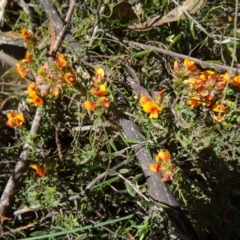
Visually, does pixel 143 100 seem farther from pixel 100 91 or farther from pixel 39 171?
pixel 39 171

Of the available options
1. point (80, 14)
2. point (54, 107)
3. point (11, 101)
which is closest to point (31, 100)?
point (54, 107)

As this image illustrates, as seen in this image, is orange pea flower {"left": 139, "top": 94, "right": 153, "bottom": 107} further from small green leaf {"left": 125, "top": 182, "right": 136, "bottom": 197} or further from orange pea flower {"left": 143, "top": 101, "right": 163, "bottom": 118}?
small green leaf {"left": 125, "top": 182, "right": 136, "bottom": 197}

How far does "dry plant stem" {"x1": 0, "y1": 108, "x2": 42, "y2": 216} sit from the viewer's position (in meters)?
1.96

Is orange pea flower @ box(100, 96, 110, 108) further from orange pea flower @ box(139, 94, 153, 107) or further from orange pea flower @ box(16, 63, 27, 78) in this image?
orange pea flower @ box(16, 63, 27, 78)

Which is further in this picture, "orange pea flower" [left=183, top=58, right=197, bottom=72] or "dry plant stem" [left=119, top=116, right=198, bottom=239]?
"orange pea flower" [left=183, top=58, right=197, bottom=72]

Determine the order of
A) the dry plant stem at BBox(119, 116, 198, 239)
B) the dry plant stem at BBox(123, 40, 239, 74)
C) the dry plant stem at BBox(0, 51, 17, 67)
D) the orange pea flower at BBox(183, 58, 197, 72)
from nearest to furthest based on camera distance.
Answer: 1. the dry plant stem at BBox(119, 116, 198, 239)
2. the orange pea flower at BBox(183, 58, 197, 72)
3. the dry plant stem at BBox(123, 40, 239, 74)
4. the dry plant stem at BBox(0, 51, 17, 67)

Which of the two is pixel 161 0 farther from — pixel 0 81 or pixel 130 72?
pixel 0 81

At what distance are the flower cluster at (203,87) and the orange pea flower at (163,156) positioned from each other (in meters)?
0.20

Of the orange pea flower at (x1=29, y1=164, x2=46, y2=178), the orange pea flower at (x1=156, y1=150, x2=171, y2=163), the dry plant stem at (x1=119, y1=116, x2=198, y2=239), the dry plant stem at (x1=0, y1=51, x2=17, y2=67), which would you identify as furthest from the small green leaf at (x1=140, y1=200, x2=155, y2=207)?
the dry plant stem at (x1=0, y1=51, x2=17, y2=67)

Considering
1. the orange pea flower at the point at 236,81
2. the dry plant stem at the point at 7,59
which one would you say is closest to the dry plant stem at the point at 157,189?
the orange pea flower at the point at 236,81

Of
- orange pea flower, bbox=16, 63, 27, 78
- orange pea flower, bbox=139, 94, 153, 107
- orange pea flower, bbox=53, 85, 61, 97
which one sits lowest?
orange pea flower, bbox=139, 94, 153, 107

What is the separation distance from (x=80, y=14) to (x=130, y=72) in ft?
1.32

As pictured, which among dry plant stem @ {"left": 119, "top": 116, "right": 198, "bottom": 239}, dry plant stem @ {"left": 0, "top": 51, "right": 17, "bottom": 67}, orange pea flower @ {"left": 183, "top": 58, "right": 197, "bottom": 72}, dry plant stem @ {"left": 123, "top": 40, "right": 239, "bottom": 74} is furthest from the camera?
dry plant stem @ {"left": 0, "top": 51, "right": 17, "bottom": 67}

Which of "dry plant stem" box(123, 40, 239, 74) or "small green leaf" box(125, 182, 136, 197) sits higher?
"dry plant stem" box(123, 40, 239, 74)
